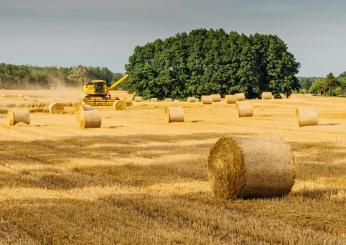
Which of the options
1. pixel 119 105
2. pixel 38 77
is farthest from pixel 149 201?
pixel 38 77

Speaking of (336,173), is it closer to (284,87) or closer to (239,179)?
(239,179)

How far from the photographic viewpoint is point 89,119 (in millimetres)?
27844

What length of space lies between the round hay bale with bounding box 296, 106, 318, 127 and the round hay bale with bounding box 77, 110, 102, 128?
9464mm

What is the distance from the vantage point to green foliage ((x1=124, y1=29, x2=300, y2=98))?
76.2 metres

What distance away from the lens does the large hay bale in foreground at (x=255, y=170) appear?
1041 centimetres

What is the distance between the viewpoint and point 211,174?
1146 centimetres

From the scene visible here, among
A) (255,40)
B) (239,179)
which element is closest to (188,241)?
(239,179)

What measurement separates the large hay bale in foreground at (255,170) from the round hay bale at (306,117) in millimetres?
17856

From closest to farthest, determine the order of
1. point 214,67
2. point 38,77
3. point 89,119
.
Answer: point 89,119, point 214,67, point 38,77

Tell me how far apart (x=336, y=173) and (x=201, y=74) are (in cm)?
6665

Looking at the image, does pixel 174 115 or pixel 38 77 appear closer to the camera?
pixel 174 115

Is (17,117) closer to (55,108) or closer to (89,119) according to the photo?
(89,119)

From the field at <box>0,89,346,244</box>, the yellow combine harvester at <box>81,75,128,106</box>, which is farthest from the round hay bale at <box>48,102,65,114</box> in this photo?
the field at <box>0,89,346,244</box>

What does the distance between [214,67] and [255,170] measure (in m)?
68.4
